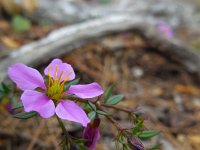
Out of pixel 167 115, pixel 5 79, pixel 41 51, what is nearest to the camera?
pixel 5 79

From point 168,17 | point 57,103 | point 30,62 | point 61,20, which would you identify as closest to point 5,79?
point 30,62

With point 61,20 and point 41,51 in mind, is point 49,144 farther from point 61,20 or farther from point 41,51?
point 61,20

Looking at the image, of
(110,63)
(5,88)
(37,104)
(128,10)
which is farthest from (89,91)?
(128,10)

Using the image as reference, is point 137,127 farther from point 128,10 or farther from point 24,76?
point 128,10

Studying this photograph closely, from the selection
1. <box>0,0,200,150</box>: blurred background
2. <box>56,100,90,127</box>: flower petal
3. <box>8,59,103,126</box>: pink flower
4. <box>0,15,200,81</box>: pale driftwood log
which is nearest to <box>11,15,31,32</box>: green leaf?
<box>0,0,200,150</box>: blurred background

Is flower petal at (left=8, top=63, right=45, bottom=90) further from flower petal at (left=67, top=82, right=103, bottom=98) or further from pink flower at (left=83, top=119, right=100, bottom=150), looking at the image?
pink flower at (left=83, top=119, right=100, bottom=150)

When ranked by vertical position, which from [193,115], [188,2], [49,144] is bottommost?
[188,2]
